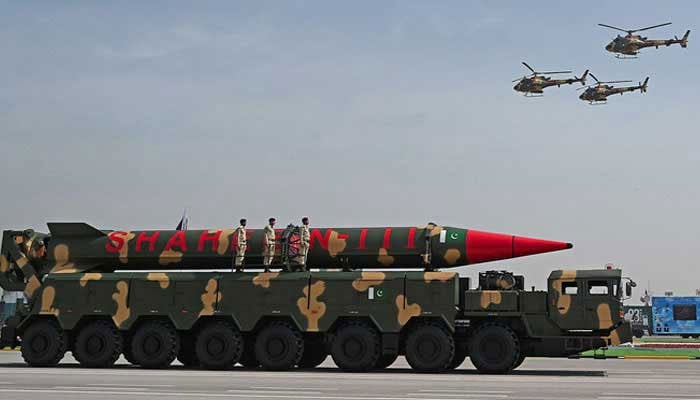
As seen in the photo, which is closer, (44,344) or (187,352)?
(44,344)

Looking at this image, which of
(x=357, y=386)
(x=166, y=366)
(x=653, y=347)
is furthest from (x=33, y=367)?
(x=653, y=347)

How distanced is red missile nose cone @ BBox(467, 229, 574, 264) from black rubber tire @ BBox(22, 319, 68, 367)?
1052 centimetres

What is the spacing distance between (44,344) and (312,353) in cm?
680

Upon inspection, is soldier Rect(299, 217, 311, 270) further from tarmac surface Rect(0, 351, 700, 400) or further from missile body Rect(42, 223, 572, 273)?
tarmac surface Rect(0, 351, 700, 400)

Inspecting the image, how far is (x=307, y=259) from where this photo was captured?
2241 cm

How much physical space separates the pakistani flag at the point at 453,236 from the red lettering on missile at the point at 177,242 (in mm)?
6742

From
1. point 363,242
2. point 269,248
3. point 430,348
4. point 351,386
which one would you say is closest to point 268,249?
point 269,248

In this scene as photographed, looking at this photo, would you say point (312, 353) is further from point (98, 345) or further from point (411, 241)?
point (98, 345)

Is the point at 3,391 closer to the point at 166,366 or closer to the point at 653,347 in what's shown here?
the point at 166,366

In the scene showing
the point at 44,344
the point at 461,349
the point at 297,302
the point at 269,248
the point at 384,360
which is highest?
the point at 269,248

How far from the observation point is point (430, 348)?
20.3m

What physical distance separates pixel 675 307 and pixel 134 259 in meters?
32.5

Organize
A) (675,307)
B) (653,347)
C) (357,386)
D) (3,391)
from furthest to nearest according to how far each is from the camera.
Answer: (675,307) → (653,347) → (357,386) → (3,391)

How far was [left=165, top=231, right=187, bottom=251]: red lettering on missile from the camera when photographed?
23.2 metres
